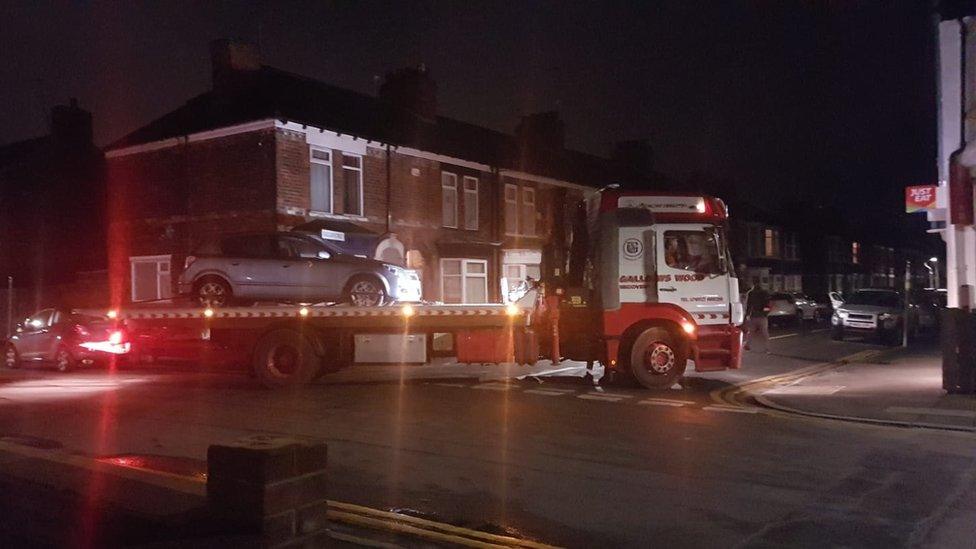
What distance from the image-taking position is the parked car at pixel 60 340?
18516mm

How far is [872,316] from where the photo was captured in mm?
25859

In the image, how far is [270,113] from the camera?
21172 millimetres

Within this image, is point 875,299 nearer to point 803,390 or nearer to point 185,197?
point 803,390

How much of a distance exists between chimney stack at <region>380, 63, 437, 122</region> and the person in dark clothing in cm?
1295

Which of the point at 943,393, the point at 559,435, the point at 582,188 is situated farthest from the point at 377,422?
the point at 582,188

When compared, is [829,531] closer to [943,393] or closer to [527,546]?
[527,546]

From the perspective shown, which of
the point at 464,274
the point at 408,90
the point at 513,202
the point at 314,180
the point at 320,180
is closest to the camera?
the point at 314,180

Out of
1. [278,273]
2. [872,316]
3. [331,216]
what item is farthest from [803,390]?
[331,216]

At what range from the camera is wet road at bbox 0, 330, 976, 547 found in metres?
6.73

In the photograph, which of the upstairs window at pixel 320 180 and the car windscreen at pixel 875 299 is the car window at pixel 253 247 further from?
the car windscreen at pixel 875 299

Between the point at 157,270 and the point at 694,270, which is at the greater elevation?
the point at 157,270

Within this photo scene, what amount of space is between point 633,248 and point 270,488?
10540mm

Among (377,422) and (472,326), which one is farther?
(472,326)

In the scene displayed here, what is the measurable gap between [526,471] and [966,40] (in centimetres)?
1167
